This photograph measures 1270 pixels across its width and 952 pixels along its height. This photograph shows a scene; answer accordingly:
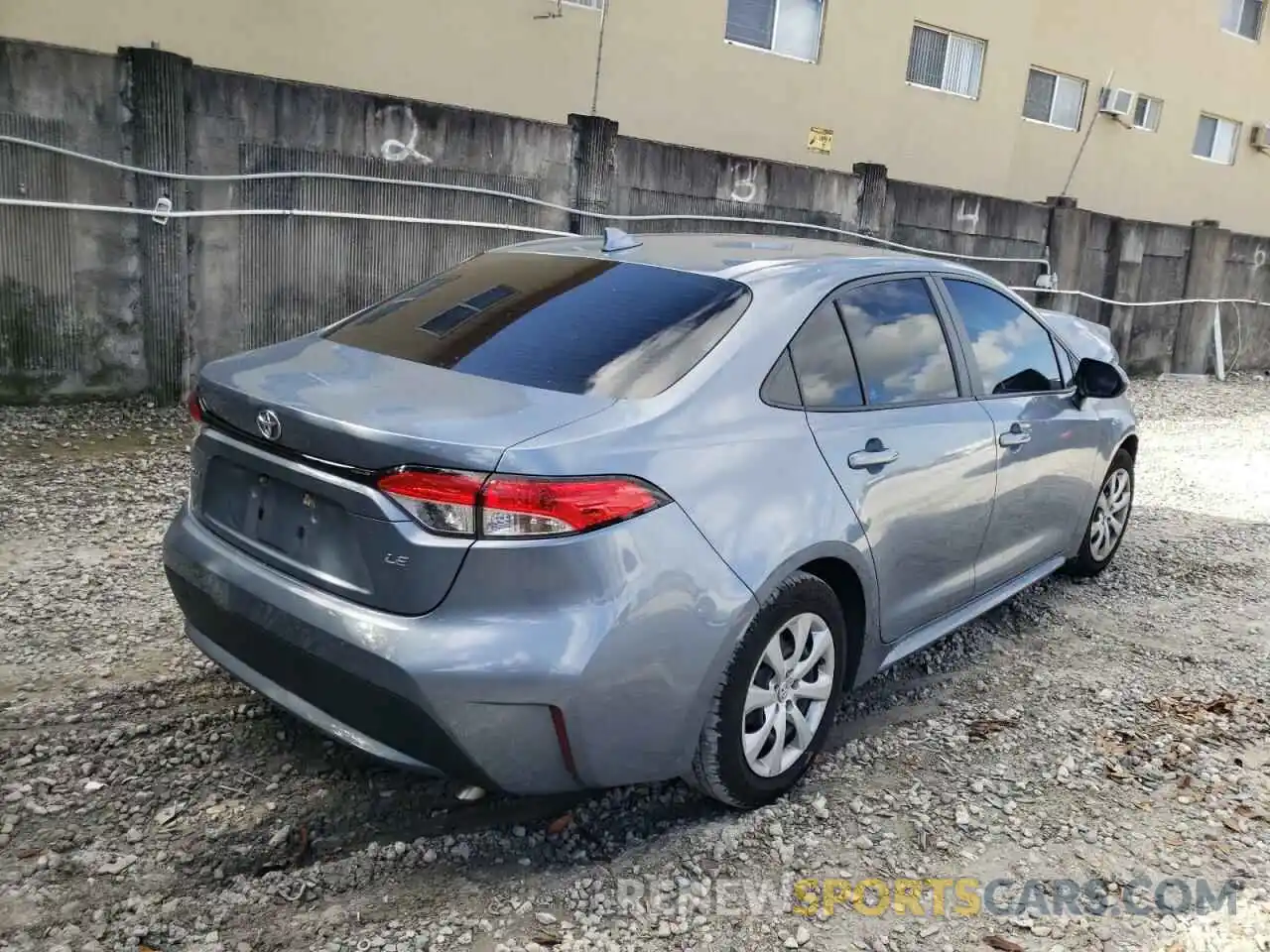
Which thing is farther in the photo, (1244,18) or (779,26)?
(1244,18)

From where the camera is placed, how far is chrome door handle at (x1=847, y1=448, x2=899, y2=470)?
309 centimetres

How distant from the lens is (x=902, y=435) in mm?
3320

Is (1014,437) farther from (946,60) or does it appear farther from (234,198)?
(946,60)

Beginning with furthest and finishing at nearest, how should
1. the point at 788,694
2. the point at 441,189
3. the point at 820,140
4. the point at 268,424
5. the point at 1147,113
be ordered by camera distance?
1. the point at 1147,113
2. the point at 820,140
3. the point at 441,189
4. the point at 788,694
5. the point at 268,424

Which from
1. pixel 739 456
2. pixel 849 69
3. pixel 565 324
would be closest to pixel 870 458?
pixel 739 456

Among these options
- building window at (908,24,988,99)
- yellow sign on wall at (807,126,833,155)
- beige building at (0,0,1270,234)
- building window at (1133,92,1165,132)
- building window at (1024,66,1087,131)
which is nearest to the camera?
beige building at (0,0,1270,234)

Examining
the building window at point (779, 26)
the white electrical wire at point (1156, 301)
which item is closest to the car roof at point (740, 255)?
the white electrical wire at point (1156, 301)

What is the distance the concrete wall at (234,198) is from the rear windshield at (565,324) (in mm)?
3759

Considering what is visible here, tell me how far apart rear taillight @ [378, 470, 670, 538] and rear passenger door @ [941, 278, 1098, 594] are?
2.00m

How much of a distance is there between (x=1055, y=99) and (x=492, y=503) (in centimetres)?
1710

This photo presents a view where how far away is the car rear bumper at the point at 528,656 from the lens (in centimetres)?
236

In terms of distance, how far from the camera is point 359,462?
2.41 m

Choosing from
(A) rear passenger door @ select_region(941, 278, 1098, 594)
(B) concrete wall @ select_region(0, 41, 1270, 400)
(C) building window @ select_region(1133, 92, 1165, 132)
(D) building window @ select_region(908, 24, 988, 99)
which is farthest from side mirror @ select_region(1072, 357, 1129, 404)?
Answer: (C) building window @ select_region(1133, 92, 1165, 132)

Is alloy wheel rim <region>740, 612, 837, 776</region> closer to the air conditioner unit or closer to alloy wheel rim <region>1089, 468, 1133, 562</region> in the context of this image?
alloy wheel rim <region>1089, 468, 1133, 562</region>
